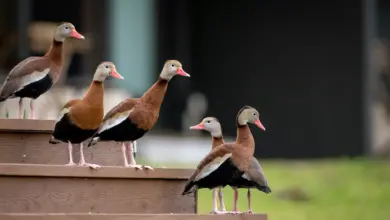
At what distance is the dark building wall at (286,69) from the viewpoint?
1703 centimetres

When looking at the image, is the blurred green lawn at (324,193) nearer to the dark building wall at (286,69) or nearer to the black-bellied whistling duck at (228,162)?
the dark building wall at (286,69)

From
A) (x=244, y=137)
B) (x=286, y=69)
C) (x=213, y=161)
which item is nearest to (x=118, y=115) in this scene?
(x=213, y=161)

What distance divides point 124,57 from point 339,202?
510cm

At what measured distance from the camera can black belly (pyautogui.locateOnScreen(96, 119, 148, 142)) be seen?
21.0 feet

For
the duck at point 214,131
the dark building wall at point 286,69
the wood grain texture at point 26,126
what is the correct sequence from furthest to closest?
1. the dark building wall at point 286,69
2. the wood grain texture at point 26,126
3. the duck at point 214,131

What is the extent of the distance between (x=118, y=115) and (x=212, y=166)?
1.93ft

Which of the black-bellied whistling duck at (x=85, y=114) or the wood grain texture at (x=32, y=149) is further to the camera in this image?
the wood grain texture at (x=32, y=149)

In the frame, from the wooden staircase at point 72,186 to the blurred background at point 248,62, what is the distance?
8.26 meters

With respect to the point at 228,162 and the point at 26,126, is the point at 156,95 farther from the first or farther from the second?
the point at 26,126

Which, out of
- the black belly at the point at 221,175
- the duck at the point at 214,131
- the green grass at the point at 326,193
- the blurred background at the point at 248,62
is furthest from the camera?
the blurred background at the point at 248,62

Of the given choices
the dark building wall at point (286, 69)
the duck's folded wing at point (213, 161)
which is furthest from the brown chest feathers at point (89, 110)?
the dark building wall at point (286, 69)

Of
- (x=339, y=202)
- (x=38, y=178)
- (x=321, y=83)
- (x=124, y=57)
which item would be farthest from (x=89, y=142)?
(x=321, y=83)

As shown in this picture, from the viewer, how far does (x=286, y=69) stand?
57.2ft

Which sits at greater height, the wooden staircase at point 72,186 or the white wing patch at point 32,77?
the white wing patch at point 32,77
